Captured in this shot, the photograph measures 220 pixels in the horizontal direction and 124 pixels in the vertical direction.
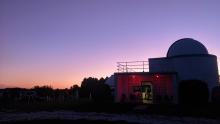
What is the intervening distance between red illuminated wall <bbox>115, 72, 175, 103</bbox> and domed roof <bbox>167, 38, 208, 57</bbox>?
4.52 metres

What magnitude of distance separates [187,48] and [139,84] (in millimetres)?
7440

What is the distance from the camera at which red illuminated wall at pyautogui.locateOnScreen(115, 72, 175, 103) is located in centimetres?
3070

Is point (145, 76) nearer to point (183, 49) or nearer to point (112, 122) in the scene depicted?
point (183, 49)

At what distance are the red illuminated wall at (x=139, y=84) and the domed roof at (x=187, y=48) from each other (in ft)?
14.8

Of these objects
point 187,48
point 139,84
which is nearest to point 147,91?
point 139,84

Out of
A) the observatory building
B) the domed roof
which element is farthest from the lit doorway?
the domed roof

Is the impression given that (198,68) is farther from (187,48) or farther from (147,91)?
(147,91)

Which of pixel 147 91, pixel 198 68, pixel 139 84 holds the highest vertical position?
pixel 198 68

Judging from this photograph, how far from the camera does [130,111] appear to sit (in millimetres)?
24266

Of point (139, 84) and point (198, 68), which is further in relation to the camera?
point (198, 68)

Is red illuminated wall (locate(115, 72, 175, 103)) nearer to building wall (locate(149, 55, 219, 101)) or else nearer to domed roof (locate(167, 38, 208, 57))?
building wall (locate(149, 55, 219, 101))

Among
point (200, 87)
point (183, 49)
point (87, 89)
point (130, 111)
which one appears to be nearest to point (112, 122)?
point (130, 111)

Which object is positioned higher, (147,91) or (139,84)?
(139,84)

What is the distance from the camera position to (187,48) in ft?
110
